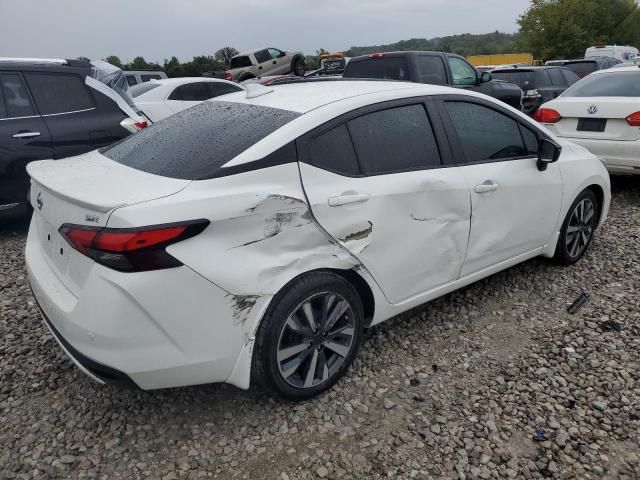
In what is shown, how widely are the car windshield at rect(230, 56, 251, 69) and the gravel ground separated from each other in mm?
21608

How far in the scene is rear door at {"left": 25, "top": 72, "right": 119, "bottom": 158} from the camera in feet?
16.6

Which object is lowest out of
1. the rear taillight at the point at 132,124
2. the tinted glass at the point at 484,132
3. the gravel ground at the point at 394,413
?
the gravel ground at the point at 394,413

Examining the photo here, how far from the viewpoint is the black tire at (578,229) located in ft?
12.9

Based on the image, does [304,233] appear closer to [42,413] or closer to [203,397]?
[203,397]

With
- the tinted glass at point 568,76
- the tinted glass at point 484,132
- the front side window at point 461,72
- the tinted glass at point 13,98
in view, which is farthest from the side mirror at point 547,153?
the tinted glass at point 568,76

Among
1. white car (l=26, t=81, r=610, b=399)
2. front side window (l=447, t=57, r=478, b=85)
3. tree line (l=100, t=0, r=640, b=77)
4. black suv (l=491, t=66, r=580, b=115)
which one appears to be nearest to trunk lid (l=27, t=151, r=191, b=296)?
white car (l=26, t=81, r=610, b=399)

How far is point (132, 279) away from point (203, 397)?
0.95 m

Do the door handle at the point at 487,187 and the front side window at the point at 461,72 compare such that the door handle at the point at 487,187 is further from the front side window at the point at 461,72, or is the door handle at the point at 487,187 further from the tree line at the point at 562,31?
the tree line at the point at 562,31

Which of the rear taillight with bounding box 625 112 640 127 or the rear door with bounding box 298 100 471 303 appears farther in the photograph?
the rear taillight with bounding box 625 112 640 127

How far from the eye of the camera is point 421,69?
27.2ft

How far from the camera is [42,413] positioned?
2.57 m

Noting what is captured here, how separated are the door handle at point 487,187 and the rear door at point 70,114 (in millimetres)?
3973

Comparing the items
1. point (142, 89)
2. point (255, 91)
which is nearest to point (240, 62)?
point (142, 89)

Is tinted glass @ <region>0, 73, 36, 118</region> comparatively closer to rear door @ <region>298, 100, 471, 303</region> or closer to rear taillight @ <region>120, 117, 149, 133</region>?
rear taillight @ <region>120, 117, 149, 133</region>
